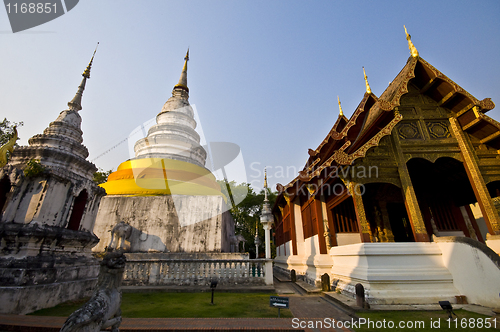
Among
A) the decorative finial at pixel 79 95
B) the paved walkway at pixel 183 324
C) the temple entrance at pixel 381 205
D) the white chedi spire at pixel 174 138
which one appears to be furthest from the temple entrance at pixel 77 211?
the temple entrance at pixel 381 205

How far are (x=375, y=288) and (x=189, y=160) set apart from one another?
40.9 feet

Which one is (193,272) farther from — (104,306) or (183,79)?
(183,79)

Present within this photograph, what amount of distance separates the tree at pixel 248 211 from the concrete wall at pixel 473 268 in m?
21.0

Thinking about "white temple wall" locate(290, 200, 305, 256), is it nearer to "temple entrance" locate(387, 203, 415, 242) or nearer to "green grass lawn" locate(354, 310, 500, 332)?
"temple entrance" locate(387, 203, 415, 242)

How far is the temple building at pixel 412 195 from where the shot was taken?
208 inches

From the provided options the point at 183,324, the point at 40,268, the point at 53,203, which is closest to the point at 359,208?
the point at 183,324

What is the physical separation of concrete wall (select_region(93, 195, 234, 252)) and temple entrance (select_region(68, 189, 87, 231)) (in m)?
3.91

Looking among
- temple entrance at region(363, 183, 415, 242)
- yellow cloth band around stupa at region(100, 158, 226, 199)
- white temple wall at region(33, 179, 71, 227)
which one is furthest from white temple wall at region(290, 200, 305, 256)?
white temple wall at region(33, 179, 71, 227)

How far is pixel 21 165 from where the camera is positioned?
5711mm

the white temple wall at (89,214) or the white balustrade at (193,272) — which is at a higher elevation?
the white temple wall at (89,214)

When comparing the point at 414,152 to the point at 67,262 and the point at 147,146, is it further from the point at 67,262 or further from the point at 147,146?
the point at 147,146

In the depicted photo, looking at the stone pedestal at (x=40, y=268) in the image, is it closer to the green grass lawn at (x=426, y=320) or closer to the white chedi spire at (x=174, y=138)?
the green grass lawn at (x=426, y=320)

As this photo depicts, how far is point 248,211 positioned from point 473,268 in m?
26.0

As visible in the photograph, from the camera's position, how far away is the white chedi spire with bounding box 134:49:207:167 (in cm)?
1515
